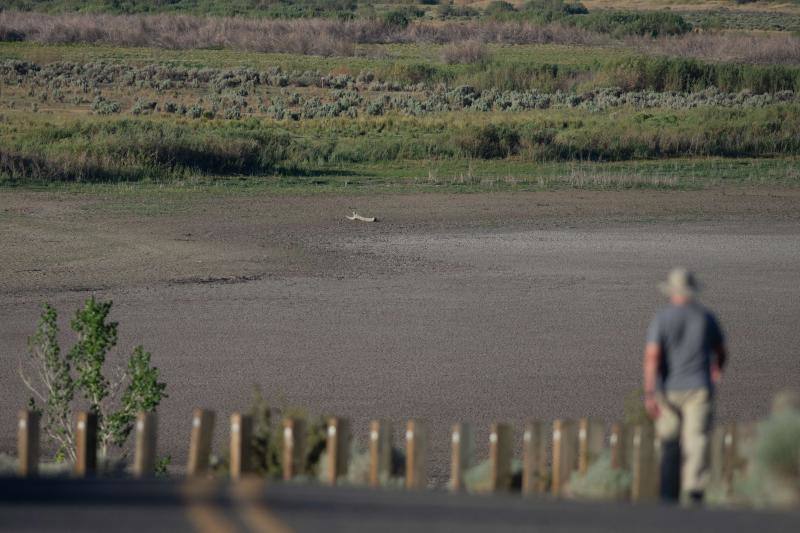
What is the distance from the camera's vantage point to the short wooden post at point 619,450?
7723mm

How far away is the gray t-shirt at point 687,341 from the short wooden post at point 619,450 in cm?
47

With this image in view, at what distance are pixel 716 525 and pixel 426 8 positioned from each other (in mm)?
135241

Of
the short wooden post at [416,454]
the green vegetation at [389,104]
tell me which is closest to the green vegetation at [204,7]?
the green vegetation at [389,104]

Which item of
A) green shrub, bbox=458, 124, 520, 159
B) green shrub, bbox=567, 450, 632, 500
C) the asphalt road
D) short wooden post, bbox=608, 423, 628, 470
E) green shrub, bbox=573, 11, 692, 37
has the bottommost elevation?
green shrub, bbox=458, 124, 520, 159

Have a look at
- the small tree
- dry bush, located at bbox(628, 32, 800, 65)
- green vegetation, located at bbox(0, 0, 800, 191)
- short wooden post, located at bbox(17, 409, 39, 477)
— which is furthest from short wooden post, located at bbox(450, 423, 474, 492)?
dry bush, located at bbox(628, 32, 800, 65)

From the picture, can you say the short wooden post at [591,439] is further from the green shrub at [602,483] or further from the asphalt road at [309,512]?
the asphalt road at [309,512]

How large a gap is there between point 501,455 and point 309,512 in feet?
4.67

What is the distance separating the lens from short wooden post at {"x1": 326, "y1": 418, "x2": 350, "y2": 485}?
7379mm

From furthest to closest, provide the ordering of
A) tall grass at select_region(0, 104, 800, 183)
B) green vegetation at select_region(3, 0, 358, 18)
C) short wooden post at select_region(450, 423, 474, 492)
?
1. green vegetation at select_region(3, 0, 358, 18)
2. tall grass at select_region(0, 104, 800, 183)
3. short wooden post at select_region(450, 423, 474, 492)

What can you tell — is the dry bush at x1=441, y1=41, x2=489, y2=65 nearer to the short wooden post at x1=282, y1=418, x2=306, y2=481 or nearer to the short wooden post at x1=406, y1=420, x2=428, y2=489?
the short wooden post at x1=282, y1=418, x2=306, y2=481

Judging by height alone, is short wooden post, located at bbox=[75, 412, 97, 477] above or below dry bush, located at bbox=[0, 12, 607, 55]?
above

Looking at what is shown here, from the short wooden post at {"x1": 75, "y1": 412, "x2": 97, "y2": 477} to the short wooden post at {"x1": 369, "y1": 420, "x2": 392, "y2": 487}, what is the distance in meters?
1.61

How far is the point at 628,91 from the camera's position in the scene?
6197 centimetres

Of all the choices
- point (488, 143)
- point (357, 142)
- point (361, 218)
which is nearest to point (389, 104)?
point (357, 142)
